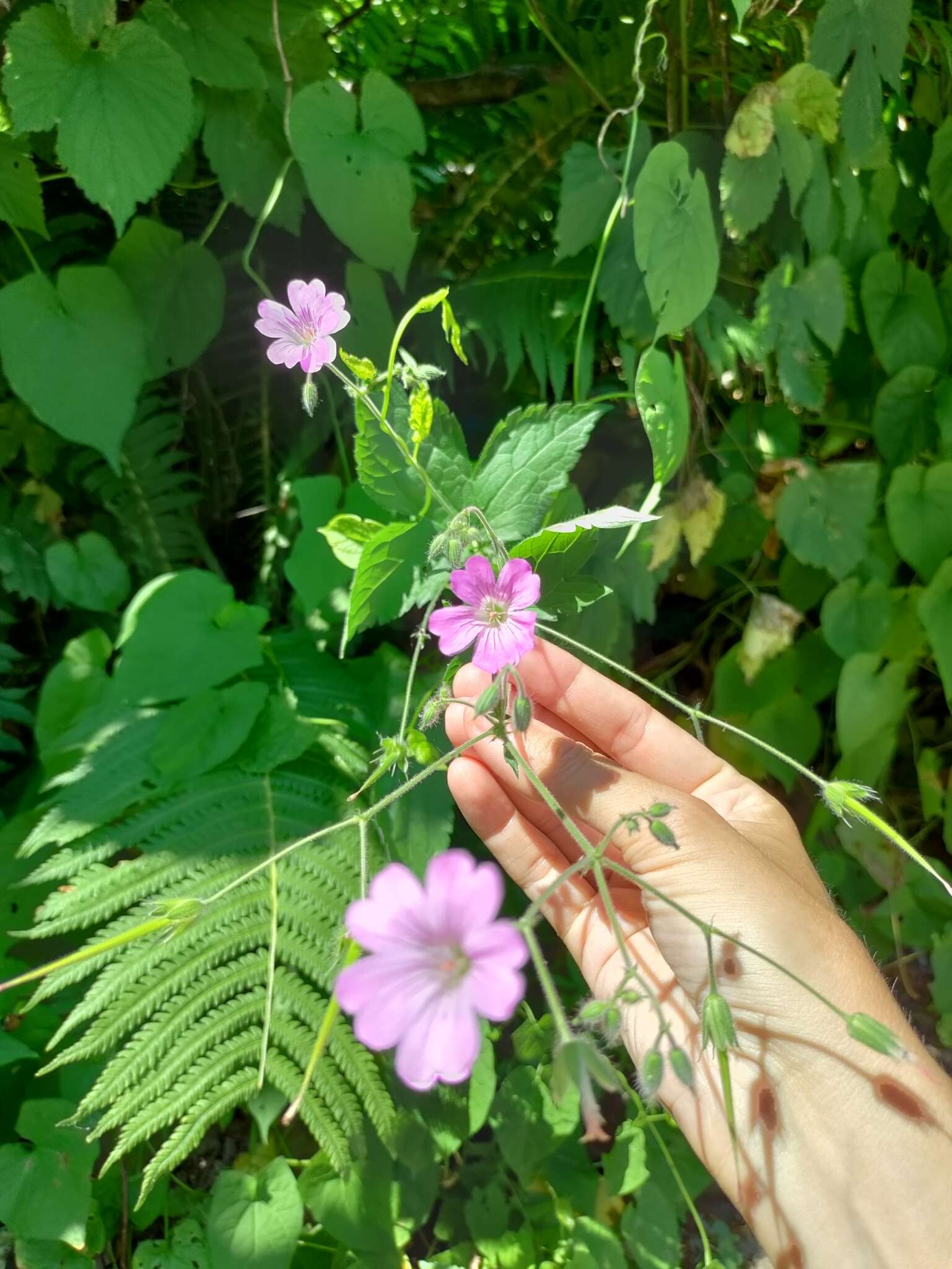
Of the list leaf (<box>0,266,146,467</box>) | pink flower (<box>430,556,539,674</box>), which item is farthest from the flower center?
leaf (<box>0,266,146,467</box>)

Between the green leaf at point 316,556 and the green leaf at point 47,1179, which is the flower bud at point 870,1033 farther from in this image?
the green leaf at point 47,1179

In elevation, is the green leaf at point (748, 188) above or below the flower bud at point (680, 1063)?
above

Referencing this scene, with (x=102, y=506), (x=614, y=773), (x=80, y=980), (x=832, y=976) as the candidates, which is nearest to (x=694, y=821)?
(x=614, y=773)

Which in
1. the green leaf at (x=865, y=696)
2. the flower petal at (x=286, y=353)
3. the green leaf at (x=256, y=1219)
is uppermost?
the flower petal at (x=286, y=353)

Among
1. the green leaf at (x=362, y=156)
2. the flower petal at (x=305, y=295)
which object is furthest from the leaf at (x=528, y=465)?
the green leaf at (x=362, y=156)

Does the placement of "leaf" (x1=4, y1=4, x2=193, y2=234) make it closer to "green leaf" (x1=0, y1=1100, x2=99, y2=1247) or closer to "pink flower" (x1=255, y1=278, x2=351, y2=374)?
"pink flower" (x1=255, y1=278, x2=351, y2=374)

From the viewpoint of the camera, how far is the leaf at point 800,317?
3.84ft

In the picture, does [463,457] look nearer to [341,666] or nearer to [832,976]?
[341,666]

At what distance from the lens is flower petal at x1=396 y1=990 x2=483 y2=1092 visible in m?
0.42

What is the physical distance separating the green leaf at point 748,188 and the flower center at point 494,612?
26.3 inches

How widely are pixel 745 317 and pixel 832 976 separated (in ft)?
2.93

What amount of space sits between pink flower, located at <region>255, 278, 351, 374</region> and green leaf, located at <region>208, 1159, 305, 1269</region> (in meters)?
0.98

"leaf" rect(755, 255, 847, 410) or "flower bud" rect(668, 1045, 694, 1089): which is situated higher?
"leaf" rect(755, 255, 847, 410)

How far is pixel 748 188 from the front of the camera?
3.60 ft
